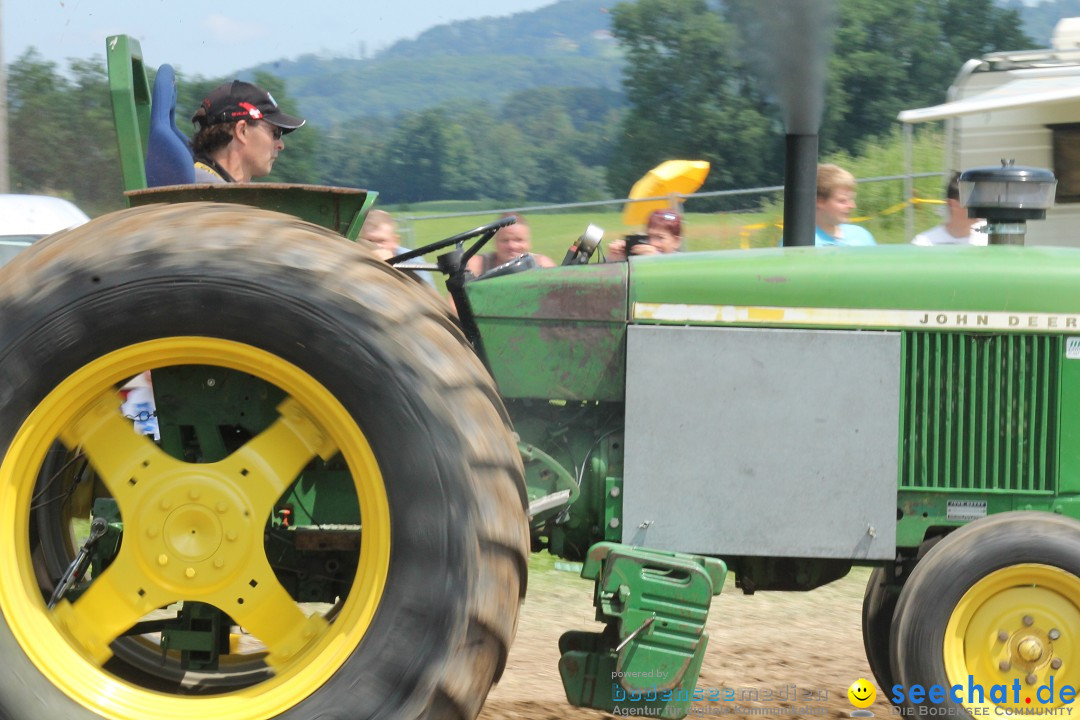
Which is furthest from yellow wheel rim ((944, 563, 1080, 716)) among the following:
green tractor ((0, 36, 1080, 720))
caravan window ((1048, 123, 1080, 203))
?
caravan window ((1048, 123, 1080, 203))

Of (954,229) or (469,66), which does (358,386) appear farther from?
(469,66)

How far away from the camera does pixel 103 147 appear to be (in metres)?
18.8

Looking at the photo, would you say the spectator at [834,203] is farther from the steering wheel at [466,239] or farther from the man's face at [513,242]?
the steering wheel at [466,239]

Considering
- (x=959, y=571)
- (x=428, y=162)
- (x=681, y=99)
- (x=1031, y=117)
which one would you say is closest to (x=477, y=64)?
(x=681, y=99)

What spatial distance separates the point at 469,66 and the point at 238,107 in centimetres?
8302

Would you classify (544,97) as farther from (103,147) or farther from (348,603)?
(348,603)

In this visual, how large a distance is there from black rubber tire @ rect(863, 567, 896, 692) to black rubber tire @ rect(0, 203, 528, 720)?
4.04ft

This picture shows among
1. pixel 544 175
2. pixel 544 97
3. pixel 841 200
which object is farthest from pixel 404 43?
pixel 841 200

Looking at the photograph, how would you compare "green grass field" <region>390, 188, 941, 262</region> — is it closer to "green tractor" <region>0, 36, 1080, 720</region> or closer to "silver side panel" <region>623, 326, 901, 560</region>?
"green tractor" <region>0, 36, 1080, 720</region>

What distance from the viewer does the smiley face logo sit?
12.2 feet

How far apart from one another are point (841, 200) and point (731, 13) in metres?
1.43

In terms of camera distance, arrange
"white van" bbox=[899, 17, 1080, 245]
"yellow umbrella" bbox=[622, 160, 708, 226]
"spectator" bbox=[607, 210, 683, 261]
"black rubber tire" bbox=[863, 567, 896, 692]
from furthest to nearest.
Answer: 1. "yellow umbrella" bbox=[622, 160, 708, 226]
2. "white van" bbox=[899, 17, 1080, 245]
3. "spectator" bbox=[607, 210, 683, 261]
4. "black rubber tire" bbox=[863, 567, 896, 692]

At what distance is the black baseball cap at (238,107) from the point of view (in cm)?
396

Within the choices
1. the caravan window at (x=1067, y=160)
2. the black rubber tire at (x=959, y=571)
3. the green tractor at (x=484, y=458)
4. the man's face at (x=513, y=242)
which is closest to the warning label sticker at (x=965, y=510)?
the green tractor at (x=484, y=458)
